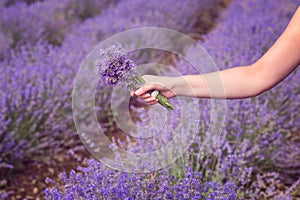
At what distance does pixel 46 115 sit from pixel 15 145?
0.34 meters

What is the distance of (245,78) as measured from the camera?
5.44ft

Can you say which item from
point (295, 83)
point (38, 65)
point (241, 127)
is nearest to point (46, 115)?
point (38, 65)

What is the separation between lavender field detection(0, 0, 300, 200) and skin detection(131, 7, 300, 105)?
1.16 ft

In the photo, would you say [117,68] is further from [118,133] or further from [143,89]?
[118,133]

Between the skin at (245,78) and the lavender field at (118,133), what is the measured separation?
353 mm

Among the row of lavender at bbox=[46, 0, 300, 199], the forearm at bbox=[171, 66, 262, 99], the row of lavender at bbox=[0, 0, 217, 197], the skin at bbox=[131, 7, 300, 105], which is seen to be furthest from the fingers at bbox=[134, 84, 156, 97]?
the row of lavender at bbox=[0, 0, 217, 197]

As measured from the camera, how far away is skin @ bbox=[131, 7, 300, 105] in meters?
1.54

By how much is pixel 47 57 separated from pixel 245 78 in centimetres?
237

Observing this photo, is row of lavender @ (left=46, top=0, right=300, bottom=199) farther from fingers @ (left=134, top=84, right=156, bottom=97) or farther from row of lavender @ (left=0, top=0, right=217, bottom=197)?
row of lavender @ (left=0, top=0, right=217, bottom=197)

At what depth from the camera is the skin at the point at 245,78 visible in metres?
1.54

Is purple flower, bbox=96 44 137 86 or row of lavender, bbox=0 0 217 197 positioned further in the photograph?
row of lavender, bbox=0 0 217 197

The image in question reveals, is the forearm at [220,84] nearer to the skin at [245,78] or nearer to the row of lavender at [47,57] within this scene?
the skin at [245,78]

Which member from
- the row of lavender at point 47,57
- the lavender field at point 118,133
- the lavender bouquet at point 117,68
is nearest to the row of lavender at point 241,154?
the lavender field at point 118,133

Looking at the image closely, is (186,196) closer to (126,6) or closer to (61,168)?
(61,168)
